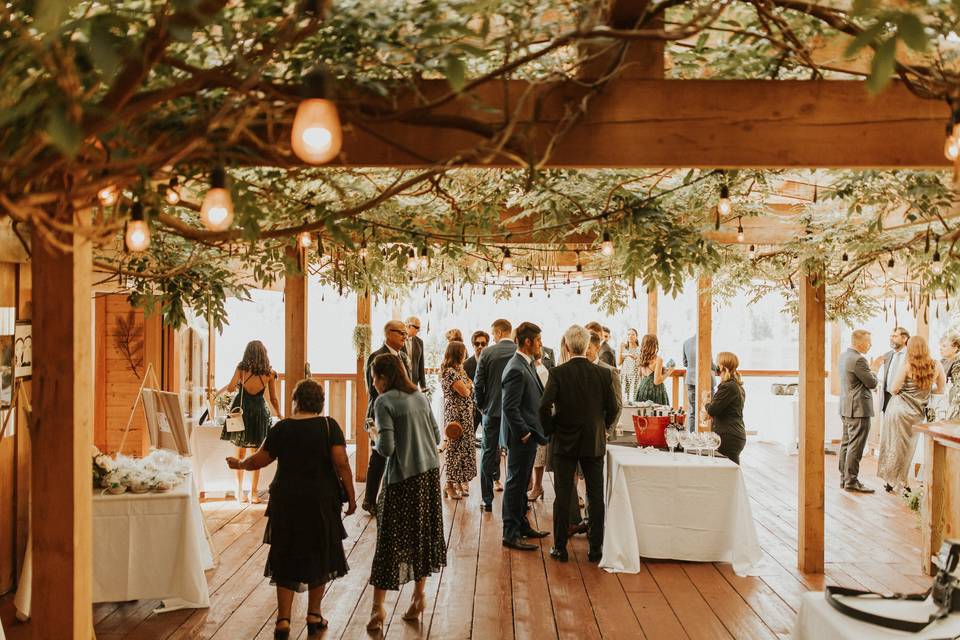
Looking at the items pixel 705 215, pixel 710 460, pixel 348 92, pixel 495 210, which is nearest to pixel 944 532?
pixel 710 460

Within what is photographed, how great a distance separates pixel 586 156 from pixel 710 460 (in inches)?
110

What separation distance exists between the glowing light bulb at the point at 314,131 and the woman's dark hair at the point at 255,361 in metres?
4.81

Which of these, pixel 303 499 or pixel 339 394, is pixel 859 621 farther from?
pixel 339 394

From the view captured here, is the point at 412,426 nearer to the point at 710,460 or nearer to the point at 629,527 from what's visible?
the point at 629,527

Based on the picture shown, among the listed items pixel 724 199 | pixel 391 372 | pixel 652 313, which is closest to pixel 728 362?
pixel 724 199

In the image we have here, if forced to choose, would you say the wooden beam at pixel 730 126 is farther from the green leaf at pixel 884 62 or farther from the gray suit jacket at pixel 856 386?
the gray suit jacket at pixel 856 386

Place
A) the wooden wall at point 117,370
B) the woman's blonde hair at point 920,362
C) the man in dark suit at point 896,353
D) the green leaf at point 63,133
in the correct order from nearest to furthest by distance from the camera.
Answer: the green leaf at point 63,133
the woman's blonde hair at point 920,362
the wooden wall at point 117,370
the man in dark suit at point 896,353

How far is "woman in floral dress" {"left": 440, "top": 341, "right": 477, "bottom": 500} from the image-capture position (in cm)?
688

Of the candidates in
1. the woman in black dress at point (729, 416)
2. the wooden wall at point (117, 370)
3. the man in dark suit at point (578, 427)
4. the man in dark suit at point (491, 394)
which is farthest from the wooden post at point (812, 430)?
the wooden wall at point (117, 370)

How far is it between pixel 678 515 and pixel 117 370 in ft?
16.7

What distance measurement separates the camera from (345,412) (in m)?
10.2

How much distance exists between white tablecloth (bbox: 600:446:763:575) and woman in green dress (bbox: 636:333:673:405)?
3.20m

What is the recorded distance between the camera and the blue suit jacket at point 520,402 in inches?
224

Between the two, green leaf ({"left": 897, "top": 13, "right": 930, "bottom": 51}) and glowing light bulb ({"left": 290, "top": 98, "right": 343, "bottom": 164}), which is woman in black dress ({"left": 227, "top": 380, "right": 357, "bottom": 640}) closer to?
glowing light bulb ({"left": 290, "top": 98, "right": 343, "bottom": 164})
